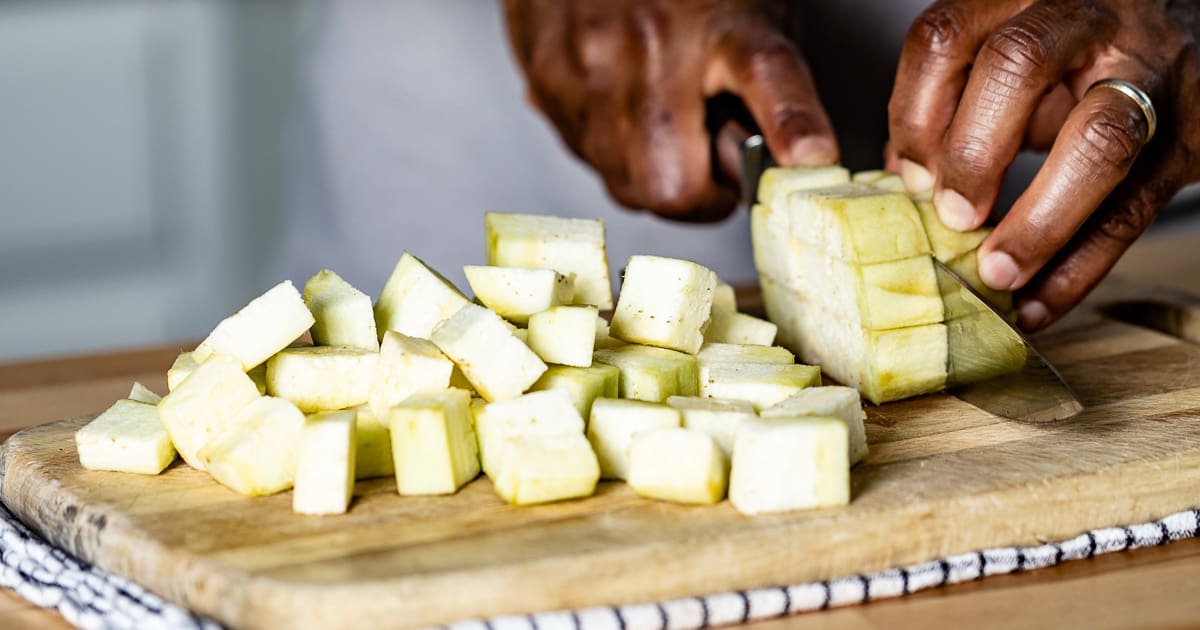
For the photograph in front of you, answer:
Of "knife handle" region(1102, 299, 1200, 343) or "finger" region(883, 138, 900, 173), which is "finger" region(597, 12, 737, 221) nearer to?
"finger" region(883, 138, 900, 173)

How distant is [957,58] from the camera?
1.62 meters

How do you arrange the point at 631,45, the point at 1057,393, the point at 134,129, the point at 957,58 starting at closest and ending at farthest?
the point at 1057,393, the point at 957,58, the point at 631,45, the point at 134,129

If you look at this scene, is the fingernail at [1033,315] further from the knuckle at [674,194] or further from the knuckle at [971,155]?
the knuckle at [674,194]

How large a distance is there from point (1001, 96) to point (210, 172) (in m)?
3.16

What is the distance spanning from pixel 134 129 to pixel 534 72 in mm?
2040

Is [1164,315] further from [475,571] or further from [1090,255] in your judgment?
[475,571]

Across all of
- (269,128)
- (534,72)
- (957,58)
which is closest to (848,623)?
(957,58)

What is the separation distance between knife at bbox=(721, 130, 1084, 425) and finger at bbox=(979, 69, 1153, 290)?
84mm

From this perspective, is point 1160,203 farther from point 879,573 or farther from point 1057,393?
point 879,573

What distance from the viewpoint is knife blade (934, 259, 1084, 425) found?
149cm

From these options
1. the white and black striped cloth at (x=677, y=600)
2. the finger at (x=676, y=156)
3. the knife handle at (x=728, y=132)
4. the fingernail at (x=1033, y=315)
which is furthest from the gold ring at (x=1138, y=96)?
the finger at (x=676, y=156)

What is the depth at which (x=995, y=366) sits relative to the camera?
156cm

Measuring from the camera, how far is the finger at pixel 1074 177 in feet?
5.02

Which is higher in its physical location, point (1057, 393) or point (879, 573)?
point (1057, 393)
